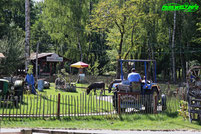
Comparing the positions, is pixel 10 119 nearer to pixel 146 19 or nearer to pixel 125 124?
pixel 125 124

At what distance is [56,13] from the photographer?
4112 cm

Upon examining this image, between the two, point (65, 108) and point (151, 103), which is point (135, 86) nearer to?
point (151, 103)

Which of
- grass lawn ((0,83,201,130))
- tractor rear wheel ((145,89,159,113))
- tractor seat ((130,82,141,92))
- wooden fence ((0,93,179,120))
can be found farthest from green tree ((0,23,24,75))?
tractor rear wheel ((145,89,159,113))

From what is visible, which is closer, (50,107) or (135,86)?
(50,107)

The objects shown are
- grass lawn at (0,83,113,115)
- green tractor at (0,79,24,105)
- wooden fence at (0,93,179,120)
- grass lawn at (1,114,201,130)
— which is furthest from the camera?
green tractor at (0,79,24,105)

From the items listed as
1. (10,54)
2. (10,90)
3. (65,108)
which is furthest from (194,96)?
(10,54)

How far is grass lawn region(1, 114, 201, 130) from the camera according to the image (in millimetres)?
10115

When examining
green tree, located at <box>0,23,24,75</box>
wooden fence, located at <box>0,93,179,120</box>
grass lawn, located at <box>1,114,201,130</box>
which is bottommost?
grass lawn, located at <box>1,114,201,130</box>

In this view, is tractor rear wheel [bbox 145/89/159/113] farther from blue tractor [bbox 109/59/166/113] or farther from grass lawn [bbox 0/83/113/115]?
grass lawn [bbox 0/83/113/115]

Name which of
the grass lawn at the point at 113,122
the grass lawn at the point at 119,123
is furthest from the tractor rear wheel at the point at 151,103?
the grass lawn at the point at 119,123

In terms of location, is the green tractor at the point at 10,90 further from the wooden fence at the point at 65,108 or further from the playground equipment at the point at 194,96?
the playground equipment at the point at 194,96

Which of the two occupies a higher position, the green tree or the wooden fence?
the green tree

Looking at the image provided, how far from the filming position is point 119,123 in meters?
10.9

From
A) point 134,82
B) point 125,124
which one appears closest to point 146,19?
point 134,82
